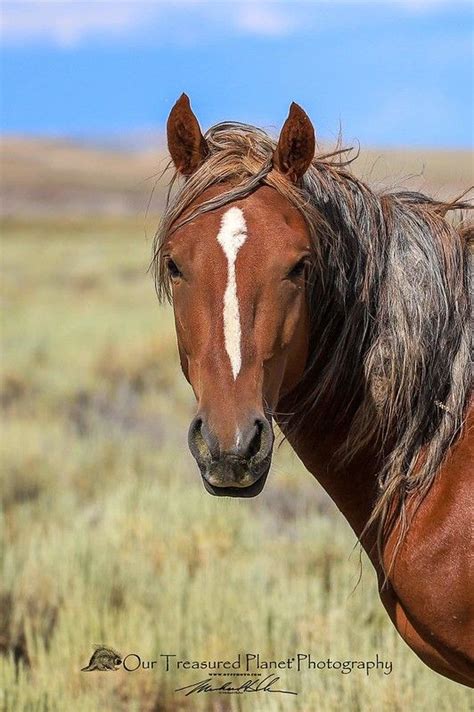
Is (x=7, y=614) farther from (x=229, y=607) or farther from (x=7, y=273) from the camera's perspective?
(x=7, y=273)

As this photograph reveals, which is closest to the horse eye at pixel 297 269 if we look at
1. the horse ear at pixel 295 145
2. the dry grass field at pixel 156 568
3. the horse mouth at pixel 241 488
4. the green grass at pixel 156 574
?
the horse ear at pixel 295 145

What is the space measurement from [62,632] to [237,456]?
2.62 meters

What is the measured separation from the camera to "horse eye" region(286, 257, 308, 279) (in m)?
2.42

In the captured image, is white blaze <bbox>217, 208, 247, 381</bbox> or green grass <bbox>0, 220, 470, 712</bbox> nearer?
white blaze <bbox>217, 208, 247, 381</bbox>

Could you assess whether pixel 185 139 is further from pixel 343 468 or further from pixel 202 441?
pixel 343 468

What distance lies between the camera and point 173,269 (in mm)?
2533

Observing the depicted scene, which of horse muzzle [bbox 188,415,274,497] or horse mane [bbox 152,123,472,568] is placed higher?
horse mane [bbox 152,123,472,568]

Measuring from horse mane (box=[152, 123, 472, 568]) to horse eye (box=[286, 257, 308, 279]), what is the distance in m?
0.19

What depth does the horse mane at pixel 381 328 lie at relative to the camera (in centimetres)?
268

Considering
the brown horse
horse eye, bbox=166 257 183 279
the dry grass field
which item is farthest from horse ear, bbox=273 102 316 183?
the dry grass field
